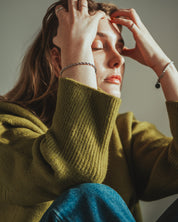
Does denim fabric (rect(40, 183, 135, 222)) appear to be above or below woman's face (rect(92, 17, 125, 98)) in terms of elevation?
below

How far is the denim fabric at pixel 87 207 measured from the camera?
1.61ft

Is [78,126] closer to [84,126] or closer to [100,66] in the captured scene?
[84,126]

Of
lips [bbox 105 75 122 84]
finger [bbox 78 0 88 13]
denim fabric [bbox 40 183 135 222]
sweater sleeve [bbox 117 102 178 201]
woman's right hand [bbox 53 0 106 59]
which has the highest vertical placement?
finger [bbox 78 0 88 13]

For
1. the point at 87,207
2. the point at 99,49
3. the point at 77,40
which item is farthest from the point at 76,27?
the point at 87,207

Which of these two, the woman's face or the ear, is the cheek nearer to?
the woman's face

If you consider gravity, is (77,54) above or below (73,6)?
below

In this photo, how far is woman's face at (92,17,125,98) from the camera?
2.99 ft

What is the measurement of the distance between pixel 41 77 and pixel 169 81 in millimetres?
466

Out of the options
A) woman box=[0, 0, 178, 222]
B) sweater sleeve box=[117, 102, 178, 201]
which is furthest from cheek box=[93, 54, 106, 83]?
sweater sleeve box=[117, 102, 178, 201]

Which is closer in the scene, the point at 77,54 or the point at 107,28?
the point at 77,54

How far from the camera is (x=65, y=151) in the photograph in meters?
0.58

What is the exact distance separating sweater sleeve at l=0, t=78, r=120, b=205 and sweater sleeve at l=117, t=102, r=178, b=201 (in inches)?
10.6

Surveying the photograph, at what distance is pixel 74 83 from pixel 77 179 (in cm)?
21

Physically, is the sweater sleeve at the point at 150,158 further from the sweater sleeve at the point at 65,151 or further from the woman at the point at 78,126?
the sweater sleeve at the point at 65,151
